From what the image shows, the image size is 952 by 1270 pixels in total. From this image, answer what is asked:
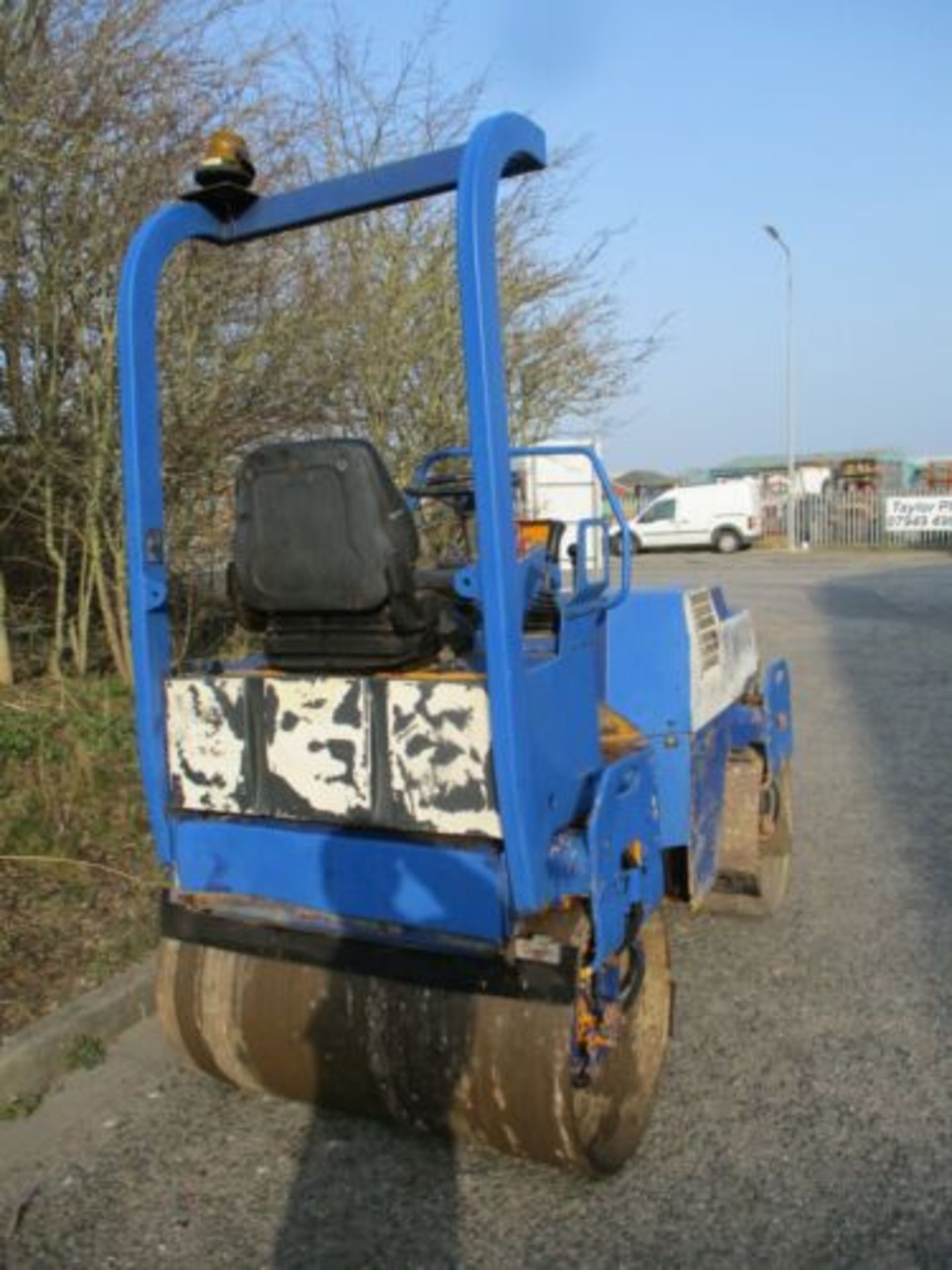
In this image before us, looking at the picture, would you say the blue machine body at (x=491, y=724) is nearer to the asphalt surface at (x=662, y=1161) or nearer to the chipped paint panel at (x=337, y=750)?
the chipped paint panel at (x=337, y=750)

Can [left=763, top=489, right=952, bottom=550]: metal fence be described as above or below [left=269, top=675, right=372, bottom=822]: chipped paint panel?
below

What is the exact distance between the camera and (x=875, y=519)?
30.2m

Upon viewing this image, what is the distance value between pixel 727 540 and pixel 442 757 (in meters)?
27.9

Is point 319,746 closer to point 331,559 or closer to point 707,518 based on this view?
point 331,559

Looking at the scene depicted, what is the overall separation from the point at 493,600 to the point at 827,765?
5.62 meters

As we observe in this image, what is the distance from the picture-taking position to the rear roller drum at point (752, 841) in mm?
4230

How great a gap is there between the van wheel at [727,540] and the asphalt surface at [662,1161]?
25766 mm

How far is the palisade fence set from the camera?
28.6 m

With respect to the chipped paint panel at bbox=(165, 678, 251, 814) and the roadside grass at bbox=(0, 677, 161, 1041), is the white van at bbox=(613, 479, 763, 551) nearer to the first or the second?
the roadside grass at bbox=(0, 677, 161, 1041)

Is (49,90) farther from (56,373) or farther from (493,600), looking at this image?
(493,600)

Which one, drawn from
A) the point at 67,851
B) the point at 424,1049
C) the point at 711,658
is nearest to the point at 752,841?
the point at 711,658

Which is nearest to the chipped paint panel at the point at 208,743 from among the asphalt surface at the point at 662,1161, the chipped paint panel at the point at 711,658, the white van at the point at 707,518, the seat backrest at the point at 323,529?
the seat backrest at the point at 323,529

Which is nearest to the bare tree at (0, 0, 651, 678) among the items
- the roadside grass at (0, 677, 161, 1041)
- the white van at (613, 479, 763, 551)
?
the roadside grass at (0, 677, 161, 1041)

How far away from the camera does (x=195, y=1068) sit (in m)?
3.28
